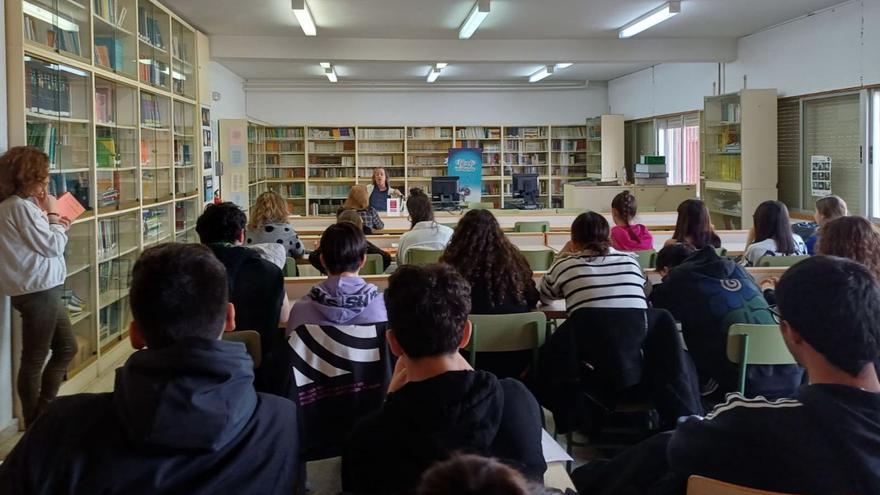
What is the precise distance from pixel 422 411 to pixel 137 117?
5.25m

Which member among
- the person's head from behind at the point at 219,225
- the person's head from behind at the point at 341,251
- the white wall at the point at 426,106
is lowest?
the person's head from behind at the point at 341,251

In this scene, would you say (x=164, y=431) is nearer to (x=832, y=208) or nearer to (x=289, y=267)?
(x=289, y=267)

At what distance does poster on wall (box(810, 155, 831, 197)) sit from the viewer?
7.85 metres

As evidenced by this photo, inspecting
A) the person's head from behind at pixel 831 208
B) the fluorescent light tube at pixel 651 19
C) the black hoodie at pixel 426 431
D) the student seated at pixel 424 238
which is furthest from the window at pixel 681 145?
the black hoodie at pixel 426 431

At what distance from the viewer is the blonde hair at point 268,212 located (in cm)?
486

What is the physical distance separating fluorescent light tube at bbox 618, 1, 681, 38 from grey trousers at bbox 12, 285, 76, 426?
19.6ft

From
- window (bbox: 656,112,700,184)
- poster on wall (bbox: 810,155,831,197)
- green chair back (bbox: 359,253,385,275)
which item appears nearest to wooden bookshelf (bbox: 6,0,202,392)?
green chair back (bbox: 359,253,385,275)

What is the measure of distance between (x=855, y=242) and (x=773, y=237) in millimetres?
1742

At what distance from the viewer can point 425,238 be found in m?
5.14

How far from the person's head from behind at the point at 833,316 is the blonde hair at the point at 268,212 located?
12.4ft

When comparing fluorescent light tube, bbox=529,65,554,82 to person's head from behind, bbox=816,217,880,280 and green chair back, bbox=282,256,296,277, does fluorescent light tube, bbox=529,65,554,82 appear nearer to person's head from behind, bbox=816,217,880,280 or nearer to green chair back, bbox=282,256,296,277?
green chair back, bbox=282,256,296,277

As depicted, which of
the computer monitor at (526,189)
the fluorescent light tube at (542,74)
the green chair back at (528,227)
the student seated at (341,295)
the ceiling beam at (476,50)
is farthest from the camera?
the fluorescent light tube at (542,74)

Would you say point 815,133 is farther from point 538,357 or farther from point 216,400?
point 216,400

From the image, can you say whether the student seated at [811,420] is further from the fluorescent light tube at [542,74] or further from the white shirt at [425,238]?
the fluorescent light tube at [542,74]
